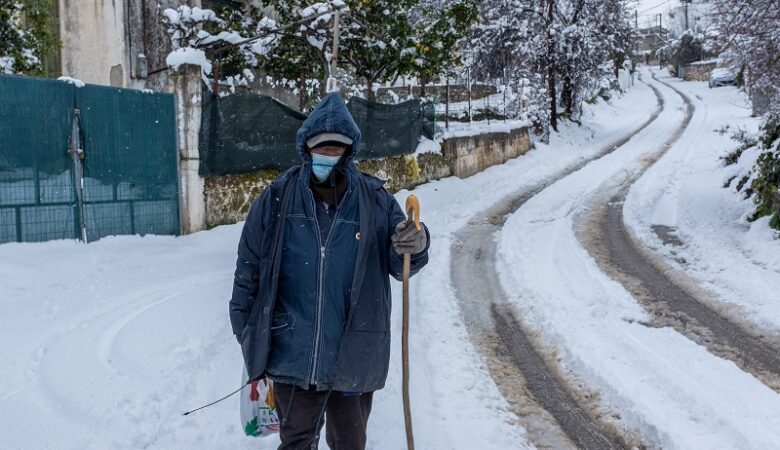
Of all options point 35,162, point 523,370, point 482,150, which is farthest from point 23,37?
point 482,150

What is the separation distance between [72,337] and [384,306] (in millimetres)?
3583

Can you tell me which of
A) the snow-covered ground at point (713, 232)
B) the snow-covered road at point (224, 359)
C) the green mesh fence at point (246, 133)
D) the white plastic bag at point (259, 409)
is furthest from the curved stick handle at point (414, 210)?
the green mesh fence at point (246, 133)

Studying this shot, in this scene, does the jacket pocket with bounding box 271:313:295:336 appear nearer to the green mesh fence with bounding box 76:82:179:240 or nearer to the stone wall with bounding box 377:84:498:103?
the green mesh fence with bounding box 76:82:179:240

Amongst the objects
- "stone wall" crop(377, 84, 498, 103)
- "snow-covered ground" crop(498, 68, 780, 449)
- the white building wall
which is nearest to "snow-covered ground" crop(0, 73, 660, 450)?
"snow-covered ground" crop(498, 68, 780, 449)

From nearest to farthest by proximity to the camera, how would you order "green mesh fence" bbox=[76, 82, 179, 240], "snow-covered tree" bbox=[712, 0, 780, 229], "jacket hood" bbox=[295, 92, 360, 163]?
"jacket hood" bbox=[295, 92, 360, 163]
"green mesh fence" bbox=[76, 82, 179, 240]
"snow-covered tree" bbox=[712, 0, 780, 229]

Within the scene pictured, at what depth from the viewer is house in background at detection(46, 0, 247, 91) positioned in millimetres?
13875

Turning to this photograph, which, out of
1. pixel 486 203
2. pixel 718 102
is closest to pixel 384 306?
pixel 486 203

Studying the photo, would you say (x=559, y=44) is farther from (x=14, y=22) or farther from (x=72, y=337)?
(x=72, y=337)

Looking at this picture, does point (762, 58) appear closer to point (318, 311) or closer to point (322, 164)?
point (322, 164)

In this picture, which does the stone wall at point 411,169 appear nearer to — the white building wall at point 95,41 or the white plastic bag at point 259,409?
the white building wall at point 95,41

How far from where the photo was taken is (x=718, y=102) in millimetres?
39531

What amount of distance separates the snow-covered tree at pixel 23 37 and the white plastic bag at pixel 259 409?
37.0 ft

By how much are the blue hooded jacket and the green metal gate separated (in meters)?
5.44

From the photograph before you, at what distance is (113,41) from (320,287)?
1345 cm
